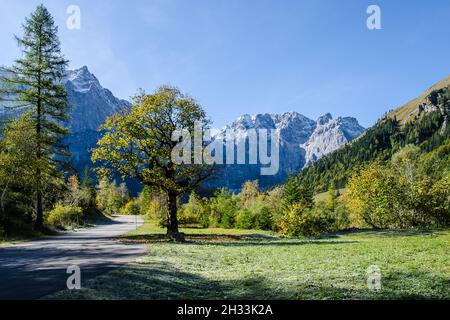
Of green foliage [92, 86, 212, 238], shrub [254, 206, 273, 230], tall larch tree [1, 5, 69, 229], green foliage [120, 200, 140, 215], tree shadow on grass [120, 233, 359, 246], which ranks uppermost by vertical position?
tall larch tree [1, 5, 69, 229]

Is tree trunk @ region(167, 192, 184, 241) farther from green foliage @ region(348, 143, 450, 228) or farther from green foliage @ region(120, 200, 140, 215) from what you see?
green foliage @ region(120, 200, 140, 215)

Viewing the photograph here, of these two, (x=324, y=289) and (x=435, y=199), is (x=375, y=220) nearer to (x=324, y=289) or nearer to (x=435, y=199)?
(x=435, y=199)

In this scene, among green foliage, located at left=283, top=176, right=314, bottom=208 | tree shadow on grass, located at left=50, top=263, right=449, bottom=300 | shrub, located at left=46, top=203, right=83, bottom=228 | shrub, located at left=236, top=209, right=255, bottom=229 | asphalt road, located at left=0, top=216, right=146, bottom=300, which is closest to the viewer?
tree shadow on grass, located at left=50, top=263, right=449, bottom=300

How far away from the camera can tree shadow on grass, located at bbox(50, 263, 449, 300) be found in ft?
38.4

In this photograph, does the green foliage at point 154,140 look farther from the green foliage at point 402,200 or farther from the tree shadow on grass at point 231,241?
the green foliage at point 402,200

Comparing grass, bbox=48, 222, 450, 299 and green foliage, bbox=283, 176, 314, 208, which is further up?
green foliage, bbox=283, 176, 314, 208

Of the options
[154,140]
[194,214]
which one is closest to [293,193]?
[194,214]

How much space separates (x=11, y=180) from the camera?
34.2 meters

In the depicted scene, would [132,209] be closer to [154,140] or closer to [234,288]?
[154,140]

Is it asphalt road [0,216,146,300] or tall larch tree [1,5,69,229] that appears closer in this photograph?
asphalt road [0,216,146,300]

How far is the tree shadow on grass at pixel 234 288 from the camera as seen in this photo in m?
11.7

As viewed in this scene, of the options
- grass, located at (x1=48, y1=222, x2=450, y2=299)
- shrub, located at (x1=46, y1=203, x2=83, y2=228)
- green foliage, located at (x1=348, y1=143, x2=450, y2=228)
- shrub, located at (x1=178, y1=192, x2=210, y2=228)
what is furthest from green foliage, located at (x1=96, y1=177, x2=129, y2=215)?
grass, located at (x1=48, y1=222, x2=450, y2=299)
